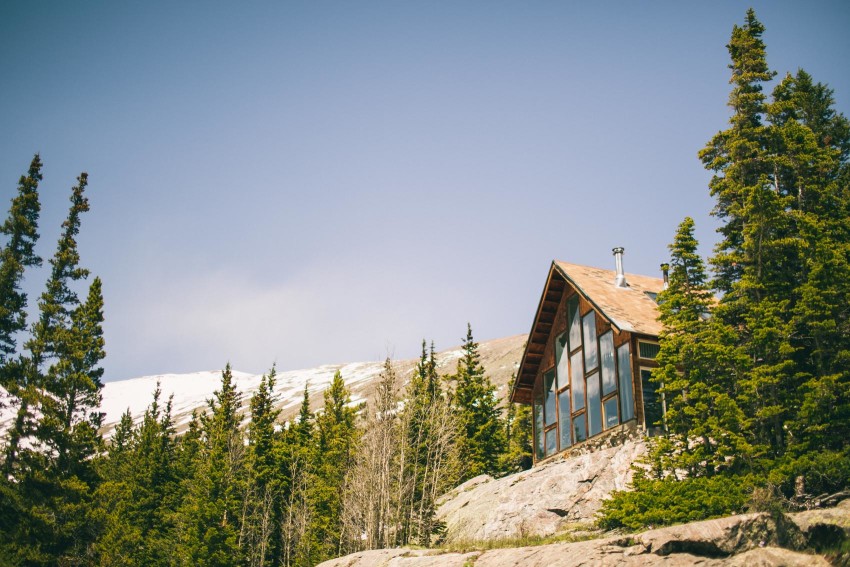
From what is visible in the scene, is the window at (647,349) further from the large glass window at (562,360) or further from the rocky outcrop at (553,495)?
the large glass window at (562,360)

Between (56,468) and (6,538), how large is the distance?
388cm

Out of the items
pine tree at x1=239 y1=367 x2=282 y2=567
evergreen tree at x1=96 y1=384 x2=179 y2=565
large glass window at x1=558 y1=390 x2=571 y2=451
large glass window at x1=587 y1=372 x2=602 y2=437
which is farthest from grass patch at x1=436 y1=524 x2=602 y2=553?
evergreen tree at x1=96 y1=384 x2=179 y2=565

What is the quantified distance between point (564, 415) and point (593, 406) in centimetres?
267

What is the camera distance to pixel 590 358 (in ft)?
99.0

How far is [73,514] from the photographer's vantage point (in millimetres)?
34062

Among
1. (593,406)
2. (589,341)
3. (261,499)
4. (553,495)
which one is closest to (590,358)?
(589,341)

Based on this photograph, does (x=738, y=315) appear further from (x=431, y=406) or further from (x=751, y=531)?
(x=431, y=406)

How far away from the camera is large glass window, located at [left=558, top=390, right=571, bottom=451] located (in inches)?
1225

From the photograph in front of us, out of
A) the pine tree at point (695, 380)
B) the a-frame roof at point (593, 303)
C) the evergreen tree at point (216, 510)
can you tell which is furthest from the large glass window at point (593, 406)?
the evergreen tree at point (216, 510)

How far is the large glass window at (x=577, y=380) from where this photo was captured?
100 ft

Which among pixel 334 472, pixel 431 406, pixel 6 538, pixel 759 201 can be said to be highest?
pixel 759 201

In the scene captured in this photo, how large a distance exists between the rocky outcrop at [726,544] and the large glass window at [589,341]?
1199 cm

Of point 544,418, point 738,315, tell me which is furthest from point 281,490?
point 738,315

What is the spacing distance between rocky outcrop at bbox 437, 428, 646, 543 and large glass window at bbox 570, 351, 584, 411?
249cm
